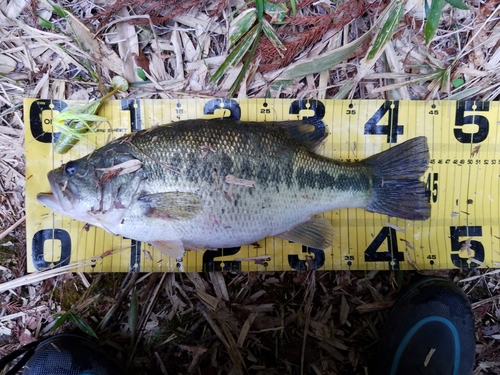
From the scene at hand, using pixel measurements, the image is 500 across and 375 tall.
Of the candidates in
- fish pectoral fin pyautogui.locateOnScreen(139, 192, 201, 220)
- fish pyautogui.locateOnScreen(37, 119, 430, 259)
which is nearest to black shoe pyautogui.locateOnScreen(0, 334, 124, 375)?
fish pyautogui.locateOnScreen(37, 119, 430, 259)

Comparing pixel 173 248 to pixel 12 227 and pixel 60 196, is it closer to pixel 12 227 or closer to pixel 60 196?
pixel 60 196

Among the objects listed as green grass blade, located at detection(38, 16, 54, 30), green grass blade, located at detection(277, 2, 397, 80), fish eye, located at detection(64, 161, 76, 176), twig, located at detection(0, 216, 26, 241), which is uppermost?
green grass blade, located at detection(38, 16, 54, 30)

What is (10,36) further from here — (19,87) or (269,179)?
(269,179)

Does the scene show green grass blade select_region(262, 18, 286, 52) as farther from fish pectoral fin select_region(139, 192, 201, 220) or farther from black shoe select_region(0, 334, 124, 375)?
black shoe select_region(0, 334, 124, 375)

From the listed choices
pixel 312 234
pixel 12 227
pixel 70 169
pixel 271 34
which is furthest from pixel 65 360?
pixel 271 34

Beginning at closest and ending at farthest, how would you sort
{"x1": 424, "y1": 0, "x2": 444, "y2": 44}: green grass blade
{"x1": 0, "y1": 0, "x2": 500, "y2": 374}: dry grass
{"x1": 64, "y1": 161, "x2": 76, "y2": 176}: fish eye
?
{"x1": 64, "y1": 161, "x2": 76, "y2": 176}: fish eye, {"x1": 424, "y1": 0, "x2": 444, "y2": 44}: green grass blade, {"x1": 0, "y1": 0, "x2": 500, "y2": 374}: dry grass

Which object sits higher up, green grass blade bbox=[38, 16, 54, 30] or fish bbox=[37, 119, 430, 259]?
green grass blade bbox=[38, 16, 54, 30]

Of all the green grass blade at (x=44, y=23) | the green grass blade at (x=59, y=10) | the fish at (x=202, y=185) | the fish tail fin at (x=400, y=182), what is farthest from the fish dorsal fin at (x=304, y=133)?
the green grass blade at (x=44, y=23)
